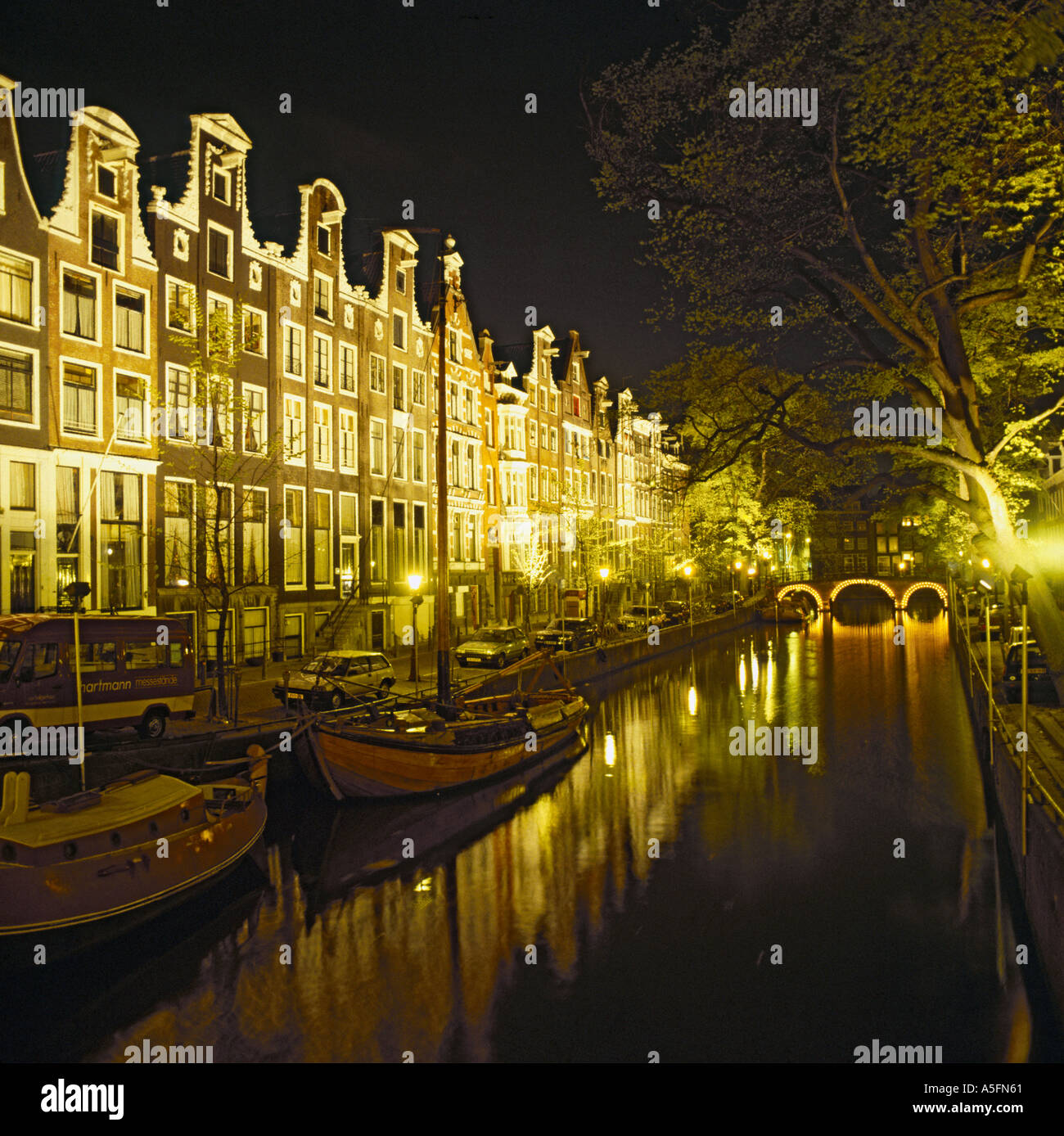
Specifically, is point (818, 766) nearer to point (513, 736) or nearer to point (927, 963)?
point (513, 736)

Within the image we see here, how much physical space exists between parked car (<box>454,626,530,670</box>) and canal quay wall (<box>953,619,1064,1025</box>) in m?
20.1

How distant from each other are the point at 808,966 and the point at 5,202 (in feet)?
91.4

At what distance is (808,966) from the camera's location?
44.4ft

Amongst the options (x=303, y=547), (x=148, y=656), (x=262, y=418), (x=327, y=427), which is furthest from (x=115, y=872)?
(x=327, y=427)

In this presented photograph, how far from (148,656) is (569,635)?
25.4 m

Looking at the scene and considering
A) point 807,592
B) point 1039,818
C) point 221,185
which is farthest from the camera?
point 807,592

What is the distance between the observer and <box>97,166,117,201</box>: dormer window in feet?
95.9

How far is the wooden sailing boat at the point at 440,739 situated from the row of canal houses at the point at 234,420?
6.16 meters

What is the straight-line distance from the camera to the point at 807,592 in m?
99.1

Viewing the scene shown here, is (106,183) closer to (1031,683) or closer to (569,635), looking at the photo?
(569,635)

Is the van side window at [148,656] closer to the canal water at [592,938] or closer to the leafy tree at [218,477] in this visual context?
the leafy tree at [218,477]

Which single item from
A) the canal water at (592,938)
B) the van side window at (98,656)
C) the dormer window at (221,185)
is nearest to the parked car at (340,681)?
the van side window at (98,656)

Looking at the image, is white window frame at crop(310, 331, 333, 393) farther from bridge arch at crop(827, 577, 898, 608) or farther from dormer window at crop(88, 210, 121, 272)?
bridge arch at crop(827, 577, 898, 608)
